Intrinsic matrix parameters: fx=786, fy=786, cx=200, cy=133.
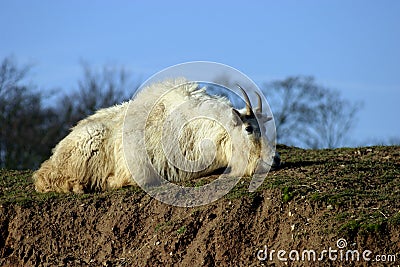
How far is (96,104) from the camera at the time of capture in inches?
1427

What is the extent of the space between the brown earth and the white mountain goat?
0.55 m

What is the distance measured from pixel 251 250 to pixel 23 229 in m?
3.79

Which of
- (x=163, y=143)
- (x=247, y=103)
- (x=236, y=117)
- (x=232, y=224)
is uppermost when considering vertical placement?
(x=247, y=103)

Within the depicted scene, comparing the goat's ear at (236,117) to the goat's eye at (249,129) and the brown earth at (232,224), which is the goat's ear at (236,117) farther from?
the brown earth at (232,224)

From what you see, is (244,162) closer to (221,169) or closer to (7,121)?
(221,169)

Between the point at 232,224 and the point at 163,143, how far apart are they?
8.79ft

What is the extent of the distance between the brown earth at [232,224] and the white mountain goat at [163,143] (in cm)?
55

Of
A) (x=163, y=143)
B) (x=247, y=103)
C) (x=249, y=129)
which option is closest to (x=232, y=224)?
(x=249, y=129)

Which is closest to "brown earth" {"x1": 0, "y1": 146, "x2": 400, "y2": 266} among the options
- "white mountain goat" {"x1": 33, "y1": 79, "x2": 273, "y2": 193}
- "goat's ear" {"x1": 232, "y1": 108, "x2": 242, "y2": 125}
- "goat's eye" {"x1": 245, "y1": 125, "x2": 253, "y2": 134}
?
"white mountain goat" {"x1": 33, "y1": 79, "x2": 273, "y2": 193}

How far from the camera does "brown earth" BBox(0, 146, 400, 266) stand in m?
9.81

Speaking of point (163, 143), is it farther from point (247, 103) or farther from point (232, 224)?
point (232, 224)

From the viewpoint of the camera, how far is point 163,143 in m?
12.7

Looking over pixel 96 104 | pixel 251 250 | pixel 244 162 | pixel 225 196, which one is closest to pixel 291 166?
pixel 244 162

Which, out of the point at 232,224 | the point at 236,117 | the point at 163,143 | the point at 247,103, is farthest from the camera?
the point at 163,143
